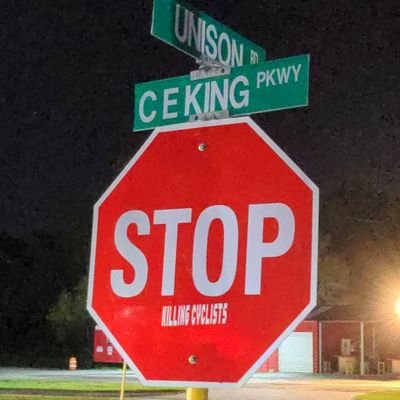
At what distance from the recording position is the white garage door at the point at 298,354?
40938 millimetres

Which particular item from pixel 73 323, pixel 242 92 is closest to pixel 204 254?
pixel 242 92

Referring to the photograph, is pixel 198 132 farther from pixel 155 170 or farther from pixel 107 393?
pixel 107 393

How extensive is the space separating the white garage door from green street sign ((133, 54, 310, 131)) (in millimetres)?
38483

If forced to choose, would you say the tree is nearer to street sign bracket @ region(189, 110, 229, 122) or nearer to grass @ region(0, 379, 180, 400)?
grass @ region(0, 379, 180, 400)

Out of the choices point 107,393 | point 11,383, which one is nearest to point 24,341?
point 11,383

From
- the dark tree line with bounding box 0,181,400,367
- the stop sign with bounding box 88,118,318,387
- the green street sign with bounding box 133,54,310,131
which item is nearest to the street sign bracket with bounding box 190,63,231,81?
the green street sign with bounding box 133,54,310,131

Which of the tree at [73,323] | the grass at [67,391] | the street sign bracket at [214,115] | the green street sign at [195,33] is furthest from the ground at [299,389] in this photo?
the street sign bracket at [214,115]

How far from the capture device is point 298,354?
4109cm

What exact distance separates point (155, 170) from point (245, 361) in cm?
68

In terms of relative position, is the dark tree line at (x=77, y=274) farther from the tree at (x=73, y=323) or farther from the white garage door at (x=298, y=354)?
the white garage door at (x=298, y=354)

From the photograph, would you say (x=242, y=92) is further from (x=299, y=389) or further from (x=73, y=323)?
(x=73, y=323)

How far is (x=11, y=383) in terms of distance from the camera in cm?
2889

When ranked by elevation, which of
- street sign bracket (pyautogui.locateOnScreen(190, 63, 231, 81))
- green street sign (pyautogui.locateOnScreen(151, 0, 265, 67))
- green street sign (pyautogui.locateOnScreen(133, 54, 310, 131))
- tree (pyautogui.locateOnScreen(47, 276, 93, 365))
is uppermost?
tree (pyautogui.locateOnScreen(47, 276, 93, 365))

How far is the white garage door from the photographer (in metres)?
40.9
